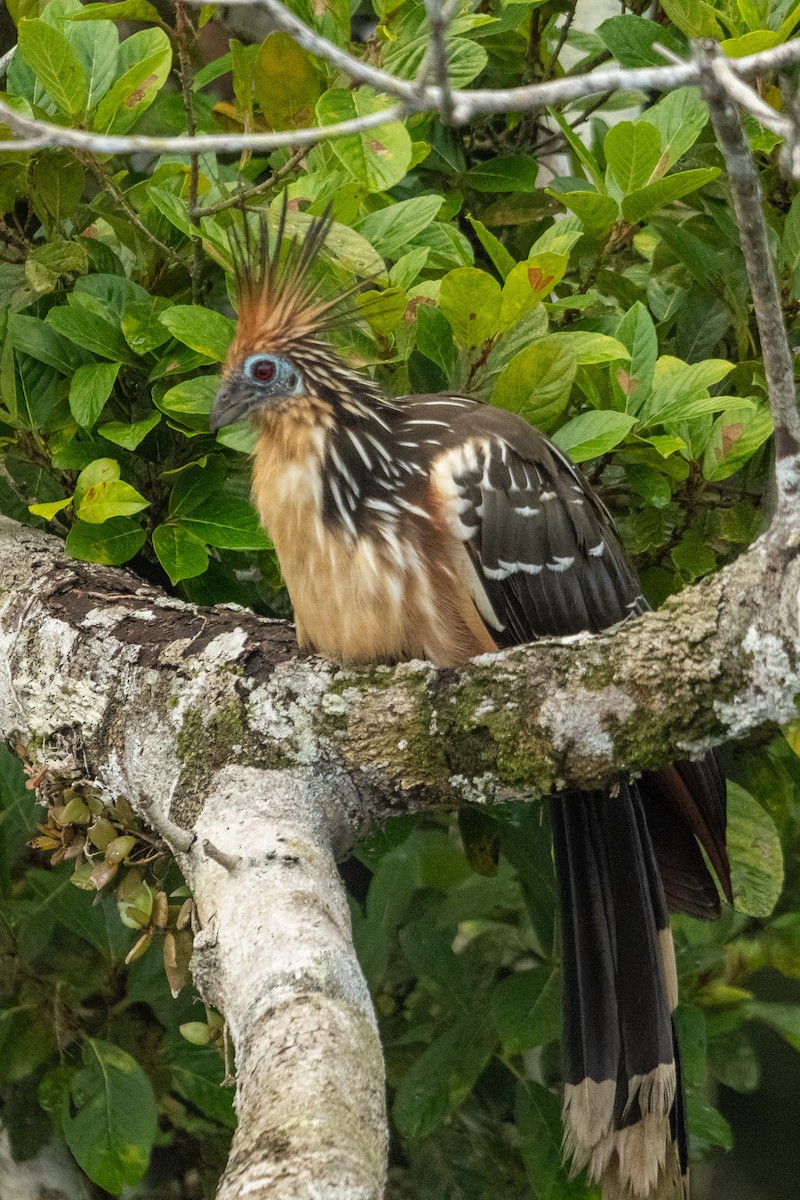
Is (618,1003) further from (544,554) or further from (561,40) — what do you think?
(561,40)

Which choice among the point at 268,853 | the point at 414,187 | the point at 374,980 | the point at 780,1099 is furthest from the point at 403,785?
the point at 780,1099

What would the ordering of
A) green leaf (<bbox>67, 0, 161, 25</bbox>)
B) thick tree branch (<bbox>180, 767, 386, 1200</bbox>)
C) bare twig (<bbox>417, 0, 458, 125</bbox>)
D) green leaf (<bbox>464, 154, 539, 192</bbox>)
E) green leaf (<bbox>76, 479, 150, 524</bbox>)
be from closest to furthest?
bare twig (<bbox>417, 0, 458, 125</bbox>)
thick tree branch (<bbox>180, 767, 386, 1200</bbox>)
green leaf (<bbox>76, 479, 150, 524</bbox>)
green leaf (<bbox>67, 0, 161, 25</bbox>)
green leaf (<bbox>464, 154, 539, 192</bbox>)

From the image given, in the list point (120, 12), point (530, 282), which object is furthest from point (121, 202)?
point (530, 282)

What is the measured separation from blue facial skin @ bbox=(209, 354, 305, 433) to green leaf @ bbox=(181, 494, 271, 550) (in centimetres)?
15

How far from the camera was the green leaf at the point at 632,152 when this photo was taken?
7.35 ft

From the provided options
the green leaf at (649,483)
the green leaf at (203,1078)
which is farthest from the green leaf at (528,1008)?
the green leaf at (649,483)

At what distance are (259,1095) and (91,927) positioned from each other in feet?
5.54

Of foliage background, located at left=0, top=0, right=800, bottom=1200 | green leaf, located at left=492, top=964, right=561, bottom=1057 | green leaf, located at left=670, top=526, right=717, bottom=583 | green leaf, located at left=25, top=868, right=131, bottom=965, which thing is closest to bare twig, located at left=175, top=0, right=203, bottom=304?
foliage background, located at left=0, top=0, right=800, bottom=1200

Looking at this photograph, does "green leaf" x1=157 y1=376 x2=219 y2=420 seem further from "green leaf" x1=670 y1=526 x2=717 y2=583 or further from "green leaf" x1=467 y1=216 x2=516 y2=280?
"green leaf" x1=670 y1=526 x2=717 y2=583

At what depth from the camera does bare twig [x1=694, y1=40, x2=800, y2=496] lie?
3.92ft

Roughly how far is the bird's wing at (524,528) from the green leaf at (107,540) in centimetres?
61

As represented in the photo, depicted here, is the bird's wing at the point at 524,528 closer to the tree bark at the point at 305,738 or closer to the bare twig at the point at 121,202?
the tree bark at the point at 305,738

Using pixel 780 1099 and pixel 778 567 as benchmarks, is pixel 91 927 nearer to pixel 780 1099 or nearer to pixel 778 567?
pixel 778 567

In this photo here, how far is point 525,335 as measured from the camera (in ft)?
7.55
